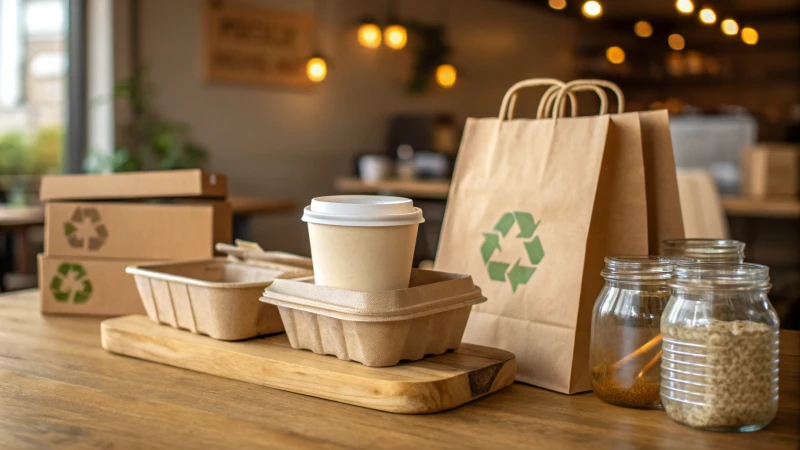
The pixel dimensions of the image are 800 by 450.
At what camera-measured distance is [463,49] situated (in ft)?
26.5

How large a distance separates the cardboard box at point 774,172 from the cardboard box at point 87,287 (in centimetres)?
414

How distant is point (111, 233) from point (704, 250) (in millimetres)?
1013

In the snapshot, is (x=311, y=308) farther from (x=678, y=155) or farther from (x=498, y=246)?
(x=678, y=155)

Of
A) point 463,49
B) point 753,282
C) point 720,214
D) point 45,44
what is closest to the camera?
point 753,282

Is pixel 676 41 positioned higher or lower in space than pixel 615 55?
higher

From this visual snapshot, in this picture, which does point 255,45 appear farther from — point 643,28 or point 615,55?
point 615,55

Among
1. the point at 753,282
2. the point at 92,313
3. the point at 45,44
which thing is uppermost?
the point at 45,44

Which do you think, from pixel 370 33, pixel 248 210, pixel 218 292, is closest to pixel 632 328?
pixel 218 292

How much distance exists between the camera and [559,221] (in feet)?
3.45

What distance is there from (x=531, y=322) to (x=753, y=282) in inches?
12.2

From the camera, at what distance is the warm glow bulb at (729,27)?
1934 mm

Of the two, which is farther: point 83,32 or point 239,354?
point 83,32

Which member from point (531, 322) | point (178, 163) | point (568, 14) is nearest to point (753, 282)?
point (531, 322)

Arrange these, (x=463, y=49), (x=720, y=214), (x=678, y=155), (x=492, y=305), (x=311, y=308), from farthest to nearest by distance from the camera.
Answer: (x=463, y=49)
(x=678, y=155)
(x=720, y=214)
(x=492, y=305)
(x=311, y=308)
